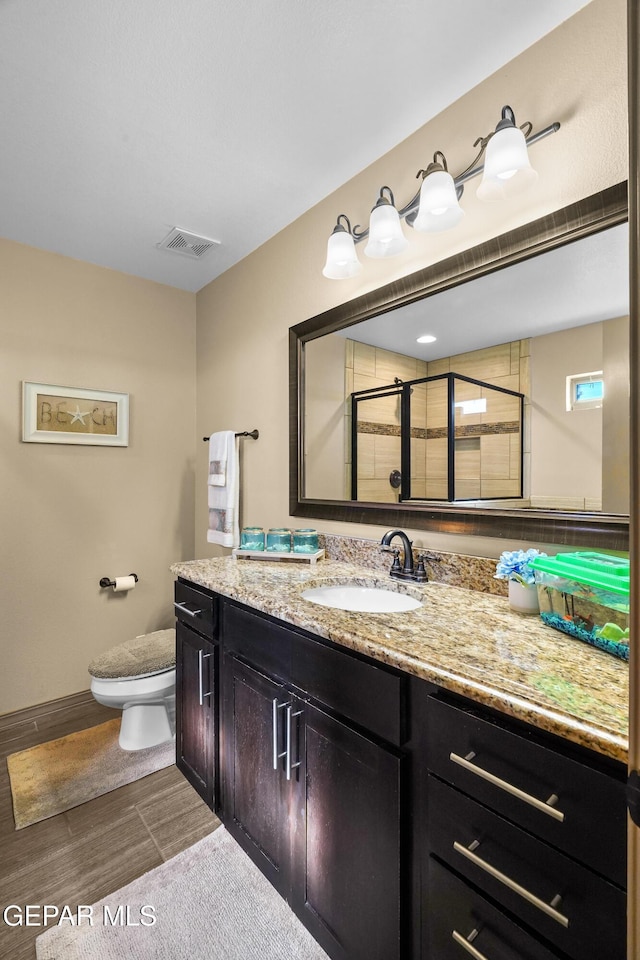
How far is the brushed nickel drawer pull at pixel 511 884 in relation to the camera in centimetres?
72

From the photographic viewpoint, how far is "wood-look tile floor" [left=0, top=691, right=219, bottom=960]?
1435mm

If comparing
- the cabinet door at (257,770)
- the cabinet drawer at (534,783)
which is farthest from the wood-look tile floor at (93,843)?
the cabinet drawer at (534,783)

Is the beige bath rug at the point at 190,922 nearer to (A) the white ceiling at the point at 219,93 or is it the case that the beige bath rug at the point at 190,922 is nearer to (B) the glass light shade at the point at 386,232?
(B) the glass light shade at the point at 386,232

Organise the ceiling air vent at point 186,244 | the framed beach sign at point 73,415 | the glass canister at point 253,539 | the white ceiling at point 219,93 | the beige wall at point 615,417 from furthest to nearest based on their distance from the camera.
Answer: the framed beach sign at point 73,415
the ceiling air vent at point 186,244
the glass canister at point 253,539
the white ceiling at point 219,93
the beige wall at point 615,417

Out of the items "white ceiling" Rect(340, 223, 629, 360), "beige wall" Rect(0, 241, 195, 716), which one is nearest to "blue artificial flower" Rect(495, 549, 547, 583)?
"white ceiling" Rect(340, 223, 629, 360)

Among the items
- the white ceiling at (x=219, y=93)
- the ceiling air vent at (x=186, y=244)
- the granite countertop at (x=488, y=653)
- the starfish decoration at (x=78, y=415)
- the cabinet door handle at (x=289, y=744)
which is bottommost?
the cabinet door handle at (x=289, y=744)

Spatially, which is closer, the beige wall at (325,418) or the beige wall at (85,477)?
the beige wall at (325,418)

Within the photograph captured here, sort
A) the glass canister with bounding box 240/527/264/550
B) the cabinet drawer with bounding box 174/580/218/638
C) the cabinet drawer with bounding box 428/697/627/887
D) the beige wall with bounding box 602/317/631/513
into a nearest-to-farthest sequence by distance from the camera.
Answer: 1. the cabinet drawer with bounding box 428/697/627/887
2. the beige wall with bounding box 602/317/631/513
3. the cabinet drawer with bounding box 174/580/218/638
4. the glass canister with bounding box 240/527/264/550

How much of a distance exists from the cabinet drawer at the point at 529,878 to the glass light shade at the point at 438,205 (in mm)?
1498

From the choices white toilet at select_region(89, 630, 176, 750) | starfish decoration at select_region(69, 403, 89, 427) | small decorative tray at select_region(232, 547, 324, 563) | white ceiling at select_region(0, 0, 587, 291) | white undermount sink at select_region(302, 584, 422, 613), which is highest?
white ceiling at select_region(0, 0, 587, 291)

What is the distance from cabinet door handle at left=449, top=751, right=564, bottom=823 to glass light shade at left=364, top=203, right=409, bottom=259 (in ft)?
4.94

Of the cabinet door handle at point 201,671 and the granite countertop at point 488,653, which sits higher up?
the granite countertop at point 488,653

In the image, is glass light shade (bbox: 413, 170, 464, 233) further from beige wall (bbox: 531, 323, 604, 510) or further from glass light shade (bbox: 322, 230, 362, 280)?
→ beige wall (bbox: 531, 323, 604, 510)

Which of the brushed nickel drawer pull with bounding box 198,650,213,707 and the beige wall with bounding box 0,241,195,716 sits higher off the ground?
the beige wall with bounding box 0,241,195,716
